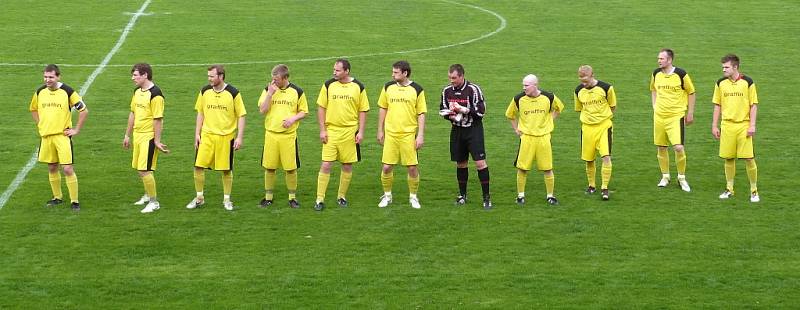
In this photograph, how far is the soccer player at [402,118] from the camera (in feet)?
54.5

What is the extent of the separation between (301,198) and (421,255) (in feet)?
10.8

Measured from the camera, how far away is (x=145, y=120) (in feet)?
54.1

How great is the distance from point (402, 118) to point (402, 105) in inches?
6.9

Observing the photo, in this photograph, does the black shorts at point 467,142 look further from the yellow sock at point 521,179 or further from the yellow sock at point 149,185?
the yellow sock at point 149,185

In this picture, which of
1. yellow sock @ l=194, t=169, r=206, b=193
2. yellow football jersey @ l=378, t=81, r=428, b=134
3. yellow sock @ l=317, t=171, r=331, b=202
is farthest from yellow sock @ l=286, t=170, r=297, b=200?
yellow football jersey @ l=378, t=81, r=428, b=134

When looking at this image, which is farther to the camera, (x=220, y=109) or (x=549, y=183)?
(x=549, y=183)

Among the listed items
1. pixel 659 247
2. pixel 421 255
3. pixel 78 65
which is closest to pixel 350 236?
pixel 421 255

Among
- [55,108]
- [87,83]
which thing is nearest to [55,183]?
[55,108]

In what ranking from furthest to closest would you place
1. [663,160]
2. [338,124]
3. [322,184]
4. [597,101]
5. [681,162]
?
[663,160], [681,162], [597,101], [322,184], [338,124]

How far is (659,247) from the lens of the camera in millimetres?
15141

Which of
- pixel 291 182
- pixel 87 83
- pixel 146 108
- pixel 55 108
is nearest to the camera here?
pixel 146 108

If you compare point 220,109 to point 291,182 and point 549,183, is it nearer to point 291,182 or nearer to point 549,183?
point 291,182

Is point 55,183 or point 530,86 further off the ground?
point 530,86

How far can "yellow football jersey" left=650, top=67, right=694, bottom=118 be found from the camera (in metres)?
17.9
